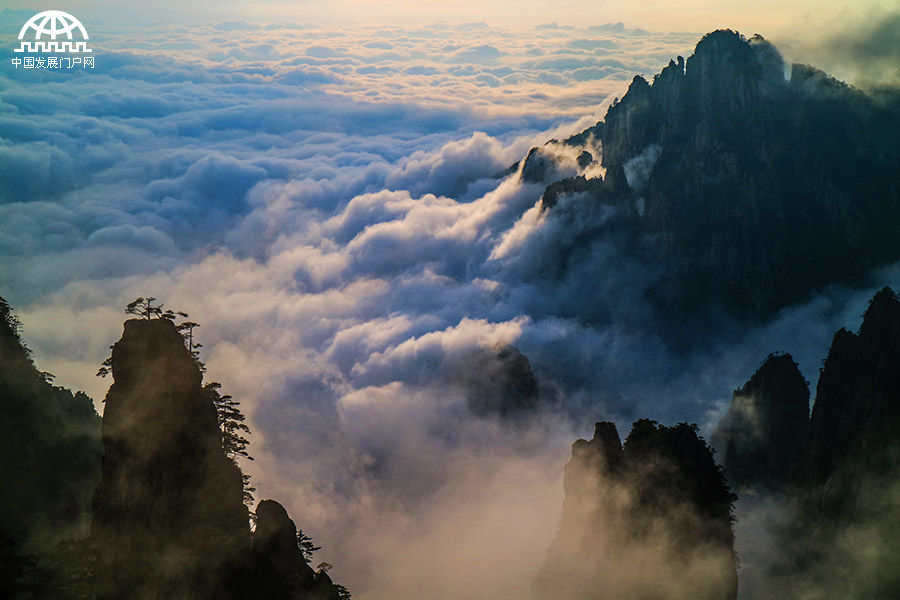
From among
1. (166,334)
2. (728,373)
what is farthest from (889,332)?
(728,373)

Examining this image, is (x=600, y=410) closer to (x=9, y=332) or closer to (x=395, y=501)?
(x=395, y=501)

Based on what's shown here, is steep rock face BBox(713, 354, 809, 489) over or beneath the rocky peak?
over

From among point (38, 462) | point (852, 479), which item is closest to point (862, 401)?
point (852, 479)

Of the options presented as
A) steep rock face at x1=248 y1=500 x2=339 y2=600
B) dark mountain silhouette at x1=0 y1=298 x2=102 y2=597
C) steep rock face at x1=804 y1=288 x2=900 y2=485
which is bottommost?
steep rock face at x1=248 y1=500 x2=339 y2=600

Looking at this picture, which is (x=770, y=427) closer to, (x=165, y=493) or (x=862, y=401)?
(x=862, y=401)

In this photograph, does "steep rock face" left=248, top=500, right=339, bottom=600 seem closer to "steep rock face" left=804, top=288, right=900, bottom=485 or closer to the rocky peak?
the rocky peak

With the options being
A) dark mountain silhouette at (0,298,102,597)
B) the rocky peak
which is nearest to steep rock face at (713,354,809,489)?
the rocky peak
